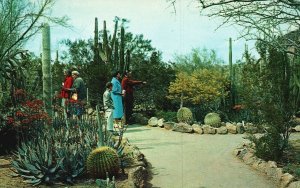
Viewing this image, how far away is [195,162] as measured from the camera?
8.72m

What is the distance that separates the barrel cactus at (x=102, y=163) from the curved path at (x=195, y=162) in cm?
69

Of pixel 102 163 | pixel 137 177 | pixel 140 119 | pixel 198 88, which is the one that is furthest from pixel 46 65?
pixel 198 88

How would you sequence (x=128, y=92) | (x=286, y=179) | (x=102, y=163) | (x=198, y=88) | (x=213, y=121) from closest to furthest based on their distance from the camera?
(x=102, y=163) → (x=286, y=179) → (x=213, y=121) → (x=128, y=92) → (x=198, y=88)

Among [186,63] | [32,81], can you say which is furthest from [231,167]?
[186,63]

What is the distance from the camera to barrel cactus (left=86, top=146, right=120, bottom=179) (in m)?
6.80

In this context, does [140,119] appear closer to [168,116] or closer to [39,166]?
[168,116]

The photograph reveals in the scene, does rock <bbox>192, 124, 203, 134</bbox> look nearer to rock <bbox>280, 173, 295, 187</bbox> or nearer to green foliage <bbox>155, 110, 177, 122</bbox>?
green foliage <bbox>155, 110, 177, 122</bbox>

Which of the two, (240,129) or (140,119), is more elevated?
(140,119)

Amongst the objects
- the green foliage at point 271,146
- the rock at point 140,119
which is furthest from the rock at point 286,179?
the rock at point 140,119

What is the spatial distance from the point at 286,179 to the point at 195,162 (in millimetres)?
2202

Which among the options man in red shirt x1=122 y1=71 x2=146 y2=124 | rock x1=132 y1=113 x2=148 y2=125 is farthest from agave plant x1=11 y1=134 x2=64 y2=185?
rock x1=132 y1=113 x2=148 y2=125

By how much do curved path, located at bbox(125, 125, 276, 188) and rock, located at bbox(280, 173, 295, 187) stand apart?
164mm

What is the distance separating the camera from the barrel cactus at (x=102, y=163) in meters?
6.80

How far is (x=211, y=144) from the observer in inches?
444
